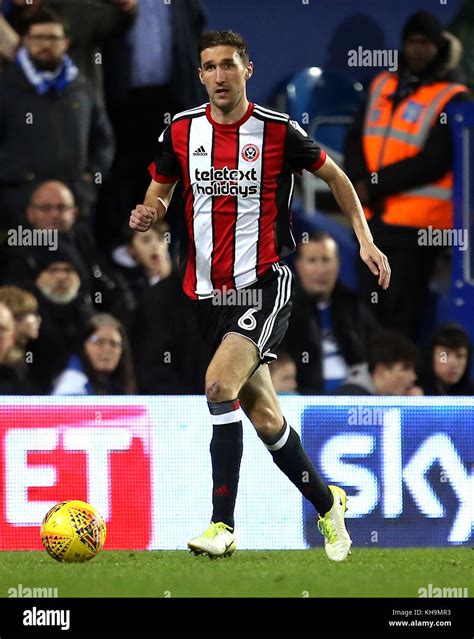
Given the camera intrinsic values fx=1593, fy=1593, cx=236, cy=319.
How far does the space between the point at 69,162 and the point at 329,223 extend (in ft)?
5.45

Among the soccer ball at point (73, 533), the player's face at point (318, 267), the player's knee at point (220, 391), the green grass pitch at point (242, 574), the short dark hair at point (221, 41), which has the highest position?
the short dark hair at point (221, 41)

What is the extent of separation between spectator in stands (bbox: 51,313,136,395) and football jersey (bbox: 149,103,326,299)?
205 cm

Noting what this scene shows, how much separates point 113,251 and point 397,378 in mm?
1909

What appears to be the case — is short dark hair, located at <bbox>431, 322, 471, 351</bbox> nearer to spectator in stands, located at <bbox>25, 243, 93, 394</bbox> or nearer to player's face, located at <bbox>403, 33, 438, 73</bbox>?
player's face, located at <bbox>403, 33, 438, 73</bbox>

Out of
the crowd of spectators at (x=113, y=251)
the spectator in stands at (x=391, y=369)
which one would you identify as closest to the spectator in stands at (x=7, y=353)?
the crowd of spectators at (x=113, y=251)

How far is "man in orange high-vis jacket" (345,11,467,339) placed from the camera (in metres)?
9.54

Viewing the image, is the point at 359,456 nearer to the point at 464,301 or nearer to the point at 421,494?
the point at 421,494

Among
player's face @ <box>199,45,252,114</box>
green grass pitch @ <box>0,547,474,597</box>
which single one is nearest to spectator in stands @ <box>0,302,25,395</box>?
green grass pitch @ <box>0,547,474,597</box>

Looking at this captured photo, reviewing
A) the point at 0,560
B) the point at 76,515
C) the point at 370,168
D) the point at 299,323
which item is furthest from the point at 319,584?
the point at 370,168

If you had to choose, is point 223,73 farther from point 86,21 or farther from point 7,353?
point 86,21

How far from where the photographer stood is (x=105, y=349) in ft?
30.3

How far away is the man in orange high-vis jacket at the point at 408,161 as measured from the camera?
9539mm

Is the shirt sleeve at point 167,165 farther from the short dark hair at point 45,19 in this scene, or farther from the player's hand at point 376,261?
the short dark hair at point 45,19

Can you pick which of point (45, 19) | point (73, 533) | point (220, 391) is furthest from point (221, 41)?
point (45, 19)
